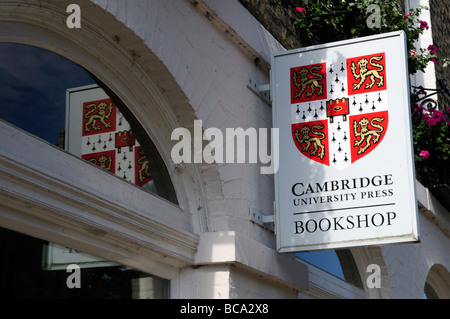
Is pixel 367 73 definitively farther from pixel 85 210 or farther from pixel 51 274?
pixel 51 274

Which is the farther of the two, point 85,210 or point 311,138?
point 311,138

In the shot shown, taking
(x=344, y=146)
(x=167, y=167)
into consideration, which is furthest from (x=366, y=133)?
(x=167, y=167)

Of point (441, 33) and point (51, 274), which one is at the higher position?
point (441, 33)

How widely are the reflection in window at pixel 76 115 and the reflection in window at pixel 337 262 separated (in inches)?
69.5

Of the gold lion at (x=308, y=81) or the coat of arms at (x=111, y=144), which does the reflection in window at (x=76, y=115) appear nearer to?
the coat of arms at (x=111, y=144)

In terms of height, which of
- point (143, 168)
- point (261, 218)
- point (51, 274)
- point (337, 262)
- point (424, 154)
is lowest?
point (51, 274)

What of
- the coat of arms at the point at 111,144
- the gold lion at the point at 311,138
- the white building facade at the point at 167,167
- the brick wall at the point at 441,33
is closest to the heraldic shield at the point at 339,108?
the gold lion at the point at 311,138

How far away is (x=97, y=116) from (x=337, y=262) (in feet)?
10.2

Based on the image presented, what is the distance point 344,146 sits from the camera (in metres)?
5.03

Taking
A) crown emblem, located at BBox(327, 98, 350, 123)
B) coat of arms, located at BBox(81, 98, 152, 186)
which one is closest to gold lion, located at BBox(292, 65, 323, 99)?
crown emblem, located at BBox(327, 98, 350, 123)

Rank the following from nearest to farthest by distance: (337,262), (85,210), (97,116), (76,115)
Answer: (85,210) → (76,115) → (97,116) → (337,262)

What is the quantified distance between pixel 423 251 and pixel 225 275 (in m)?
4.21

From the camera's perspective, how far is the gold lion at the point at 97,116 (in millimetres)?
4121

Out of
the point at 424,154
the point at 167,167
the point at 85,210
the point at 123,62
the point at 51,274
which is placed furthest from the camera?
the point at 424,154
